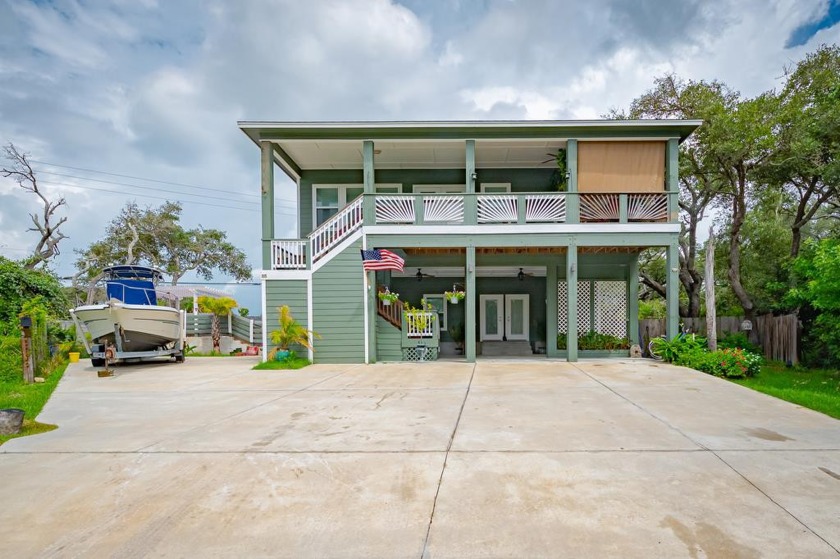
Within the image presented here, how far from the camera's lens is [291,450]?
4609 millimetres

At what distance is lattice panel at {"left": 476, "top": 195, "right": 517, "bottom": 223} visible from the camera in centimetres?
1225

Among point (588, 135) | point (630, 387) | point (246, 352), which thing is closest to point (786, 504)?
point (630, 387)

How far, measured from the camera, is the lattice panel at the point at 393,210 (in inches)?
483

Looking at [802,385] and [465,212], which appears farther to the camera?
[465,212]

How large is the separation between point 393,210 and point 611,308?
7.95 metres

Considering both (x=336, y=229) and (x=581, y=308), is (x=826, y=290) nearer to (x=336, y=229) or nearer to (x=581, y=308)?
(x=581, y=308)

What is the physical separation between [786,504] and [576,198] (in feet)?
32.3

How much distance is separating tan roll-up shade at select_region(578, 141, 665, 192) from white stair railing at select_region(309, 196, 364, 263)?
6.50 meters

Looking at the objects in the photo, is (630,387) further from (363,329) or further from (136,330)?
(136,330)

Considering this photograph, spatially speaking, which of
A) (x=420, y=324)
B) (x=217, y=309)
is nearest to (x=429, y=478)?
(x=420, y=324)

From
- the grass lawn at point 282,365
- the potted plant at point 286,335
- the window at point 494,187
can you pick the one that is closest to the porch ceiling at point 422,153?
the window at point 494,187

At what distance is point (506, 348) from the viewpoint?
15328 millimetres

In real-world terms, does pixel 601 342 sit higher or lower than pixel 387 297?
lower

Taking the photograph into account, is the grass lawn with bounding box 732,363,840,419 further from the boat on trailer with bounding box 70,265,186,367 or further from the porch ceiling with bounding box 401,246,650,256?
the boat on trailer with bounding box 70,265,186,367
